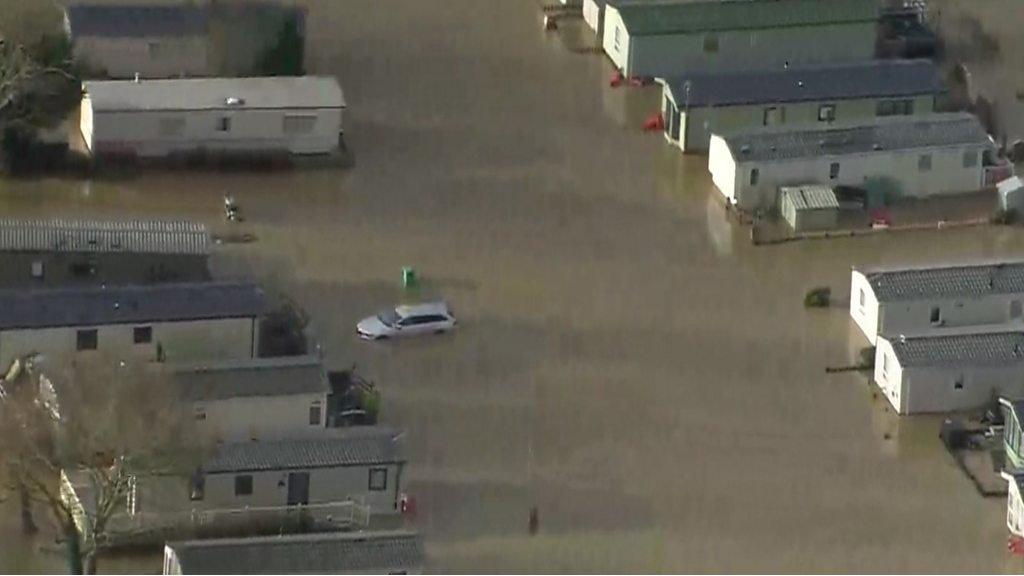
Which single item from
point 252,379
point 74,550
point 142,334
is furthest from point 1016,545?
point 142,334

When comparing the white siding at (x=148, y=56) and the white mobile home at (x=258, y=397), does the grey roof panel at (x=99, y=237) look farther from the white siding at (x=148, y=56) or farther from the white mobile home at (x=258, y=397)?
the white siding at (x=148, y=56)

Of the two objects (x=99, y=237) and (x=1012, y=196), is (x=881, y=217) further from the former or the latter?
(x=99, y=237)

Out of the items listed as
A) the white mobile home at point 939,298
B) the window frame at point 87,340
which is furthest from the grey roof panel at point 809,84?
the window frame at point 87,340

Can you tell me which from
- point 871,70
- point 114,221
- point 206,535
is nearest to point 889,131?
point 871,70

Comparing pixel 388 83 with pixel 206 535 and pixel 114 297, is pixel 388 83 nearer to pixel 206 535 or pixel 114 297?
pixel 114 297

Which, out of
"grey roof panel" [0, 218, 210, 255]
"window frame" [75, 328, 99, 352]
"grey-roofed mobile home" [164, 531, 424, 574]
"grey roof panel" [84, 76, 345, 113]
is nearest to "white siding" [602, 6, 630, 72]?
"grey roof panel" [84, 76, 345, 113]

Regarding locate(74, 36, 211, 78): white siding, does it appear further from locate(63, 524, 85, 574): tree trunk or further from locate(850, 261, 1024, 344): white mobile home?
locate(63, 524, 85, 574): tree trunk
